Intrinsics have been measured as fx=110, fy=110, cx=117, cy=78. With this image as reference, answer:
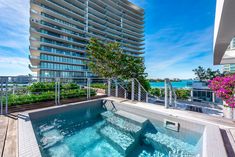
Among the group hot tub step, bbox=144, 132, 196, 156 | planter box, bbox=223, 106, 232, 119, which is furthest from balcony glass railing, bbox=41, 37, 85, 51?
planter box, bbox=223, 106, 232, 119

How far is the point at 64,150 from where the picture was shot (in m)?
2.12

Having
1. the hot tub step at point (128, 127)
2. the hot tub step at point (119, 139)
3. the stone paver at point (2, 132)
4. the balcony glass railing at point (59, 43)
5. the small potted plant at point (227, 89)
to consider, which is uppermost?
the balcony glass railing at point (59, 43)

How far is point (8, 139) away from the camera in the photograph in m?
1.85

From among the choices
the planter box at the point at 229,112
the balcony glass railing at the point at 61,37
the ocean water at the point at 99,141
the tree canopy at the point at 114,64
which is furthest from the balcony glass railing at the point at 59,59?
the planter box at the point at 229,112

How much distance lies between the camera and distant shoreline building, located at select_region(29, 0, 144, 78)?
19078 mm

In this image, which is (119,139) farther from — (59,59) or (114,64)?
(59,59)

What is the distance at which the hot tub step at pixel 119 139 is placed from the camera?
230 cm

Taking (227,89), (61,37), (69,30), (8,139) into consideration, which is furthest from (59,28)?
(227,89)

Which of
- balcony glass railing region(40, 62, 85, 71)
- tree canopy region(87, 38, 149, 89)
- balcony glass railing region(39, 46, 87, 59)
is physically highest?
balcony glass railing region(39, 46, 87, 59)

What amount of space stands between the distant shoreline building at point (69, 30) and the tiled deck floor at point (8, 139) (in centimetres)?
1183

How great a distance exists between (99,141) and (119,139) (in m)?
0.48

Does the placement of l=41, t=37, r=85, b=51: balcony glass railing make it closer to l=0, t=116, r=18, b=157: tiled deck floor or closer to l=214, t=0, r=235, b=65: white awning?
l=0, t=116, r=18, b=157: tiled deck floor

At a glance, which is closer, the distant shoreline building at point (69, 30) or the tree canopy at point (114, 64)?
the tree canopy at point (114, 64)

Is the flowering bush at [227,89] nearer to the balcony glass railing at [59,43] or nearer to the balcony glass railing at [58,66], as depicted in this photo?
the balcony glass railing at [58,66]
